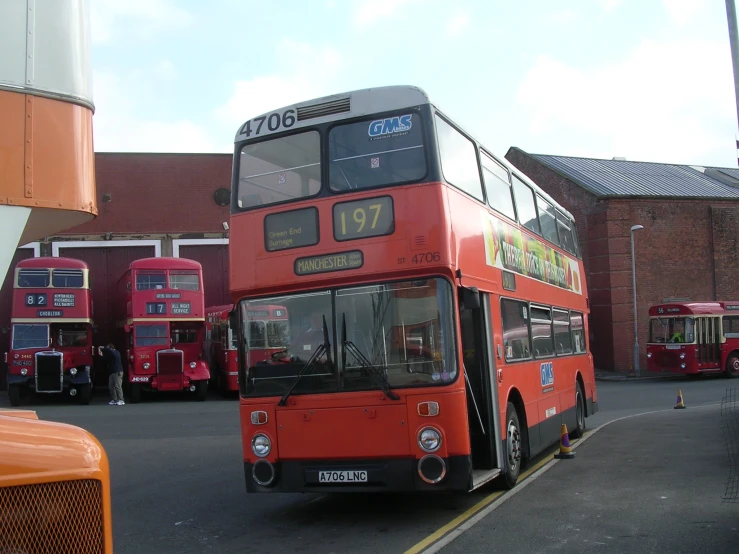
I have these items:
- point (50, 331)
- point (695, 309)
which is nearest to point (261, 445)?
point (50, 331)

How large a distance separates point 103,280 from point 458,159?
27288mm

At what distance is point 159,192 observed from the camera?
3562 cm

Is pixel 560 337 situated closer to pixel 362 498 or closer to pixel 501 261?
pixel 501 261

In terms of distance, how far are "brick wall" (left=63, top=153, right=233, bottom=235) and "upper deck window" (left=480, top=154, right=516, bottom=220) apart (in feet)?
85.1

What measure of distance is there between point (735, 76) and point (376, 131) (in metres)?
8.32

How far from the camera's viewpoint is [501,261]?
387 inches

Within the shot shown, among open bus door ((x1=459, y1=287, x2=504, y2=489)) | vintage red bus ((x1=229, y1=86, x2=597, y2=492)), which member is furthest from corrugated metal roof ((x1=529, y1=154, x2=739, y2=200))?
vintage red bus ((x1=229, y1=86, x2=597, y2=492))

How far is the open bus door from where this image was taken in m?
8.67

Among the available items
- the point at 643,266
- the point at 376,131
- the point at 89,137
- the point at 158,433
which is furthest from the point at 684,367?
the point at 89,137

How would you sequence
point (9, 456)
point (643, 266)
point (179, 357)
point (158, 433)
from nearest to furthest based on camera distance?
point (9, 456), point (158, 433), point (179, 357), point (643, 266)

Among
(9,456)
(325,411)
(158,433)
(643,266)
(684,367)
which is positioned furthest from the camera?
(643,266)

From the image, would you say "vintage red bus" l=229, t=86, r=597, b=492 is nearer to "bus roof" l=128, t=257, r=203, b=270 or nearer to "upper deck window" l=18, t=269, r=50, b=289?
"bus roof" l=128, t=257, r=203, b=270

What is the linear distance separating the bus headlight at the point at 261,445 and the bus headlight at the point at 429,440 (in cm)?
163

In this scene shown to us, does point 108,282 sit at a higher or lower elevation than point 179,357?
higher
